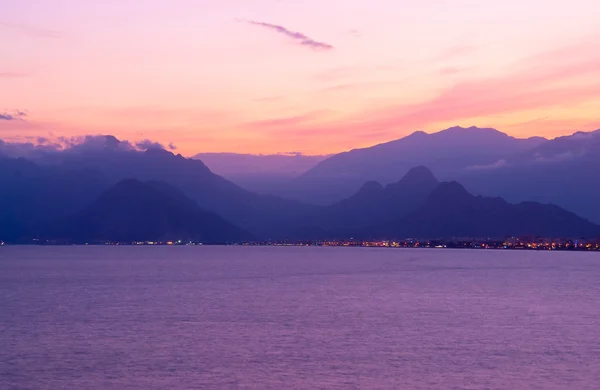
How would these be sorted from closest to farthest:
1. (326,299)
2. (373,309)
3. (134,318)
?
(134,318), (373,309), (326,299)

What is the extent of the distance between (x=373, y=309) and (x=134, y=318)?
28015mm

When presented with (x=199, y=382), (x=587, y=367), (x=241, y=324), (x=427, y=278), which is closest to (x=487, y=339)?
(x=587, y=367)

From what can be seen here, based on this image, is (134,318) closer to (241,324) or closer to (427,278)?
(241,324)

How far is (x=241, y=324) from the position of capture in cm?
7162

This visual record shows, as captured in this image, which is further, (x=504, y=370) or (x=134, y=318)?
(x=134, y=318)

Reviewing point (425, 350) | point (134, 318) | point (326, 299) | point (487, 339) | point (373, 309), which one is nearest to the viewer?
point (425, 350)

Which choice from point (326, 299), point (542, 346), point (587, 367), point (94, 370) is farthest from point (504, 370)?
point (326, 299)

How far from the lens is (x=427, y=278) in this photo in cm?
15125

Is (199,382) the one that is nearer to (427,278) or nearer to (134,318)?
(134,318)

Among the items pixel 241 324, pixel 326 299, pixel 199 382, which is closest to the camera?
pixel 199 382

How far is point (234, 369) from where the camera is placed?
49.1 m

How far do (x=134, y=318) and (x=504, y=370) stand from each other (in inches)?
1669

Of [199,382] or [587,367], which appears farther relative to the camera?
[587,367]

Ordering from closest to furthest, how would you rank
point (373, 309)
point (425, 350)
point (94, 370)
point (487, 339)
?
point (94, 370)
point (425, 350)
point (487, 339)
point (373, 309)
